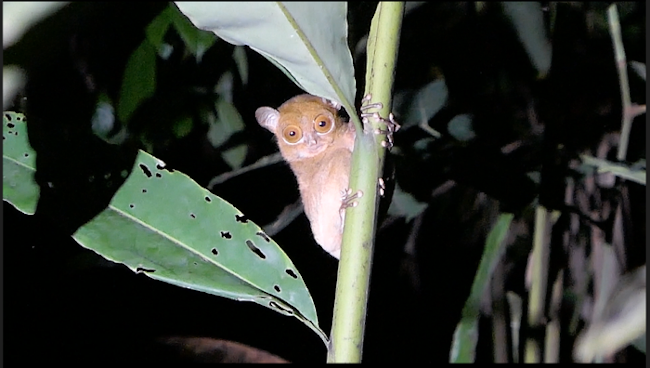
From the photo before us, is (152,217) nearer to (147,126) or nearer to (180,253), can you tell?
(180,253)

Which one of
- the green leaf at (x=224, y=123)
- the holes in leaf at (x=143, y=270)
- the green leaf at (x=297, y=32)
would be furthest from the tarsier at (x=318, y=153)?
the green leaf at (x=297, y=32)

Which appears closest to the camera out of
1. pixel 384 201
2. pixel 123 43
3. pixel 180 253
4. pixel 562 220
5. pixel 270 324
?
pixel 180 253

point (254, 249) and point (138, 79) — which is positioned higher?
point (138, 79)

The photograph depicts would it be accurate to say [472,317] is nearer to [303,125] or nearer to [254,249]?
[303,125]

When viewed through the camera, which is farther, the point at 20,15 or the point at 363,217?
the point at 363,217

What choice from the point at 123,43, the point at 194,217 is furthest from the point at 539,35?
the point at 194,217

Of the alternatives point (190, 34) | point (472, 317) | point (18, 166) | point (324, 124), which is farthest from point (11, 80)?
point (472, 317)

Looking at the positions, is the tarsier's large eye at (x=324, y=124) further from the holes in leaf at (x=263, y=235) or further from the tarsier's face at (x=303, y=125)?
the holes in leaf at (x=263, y=235)
